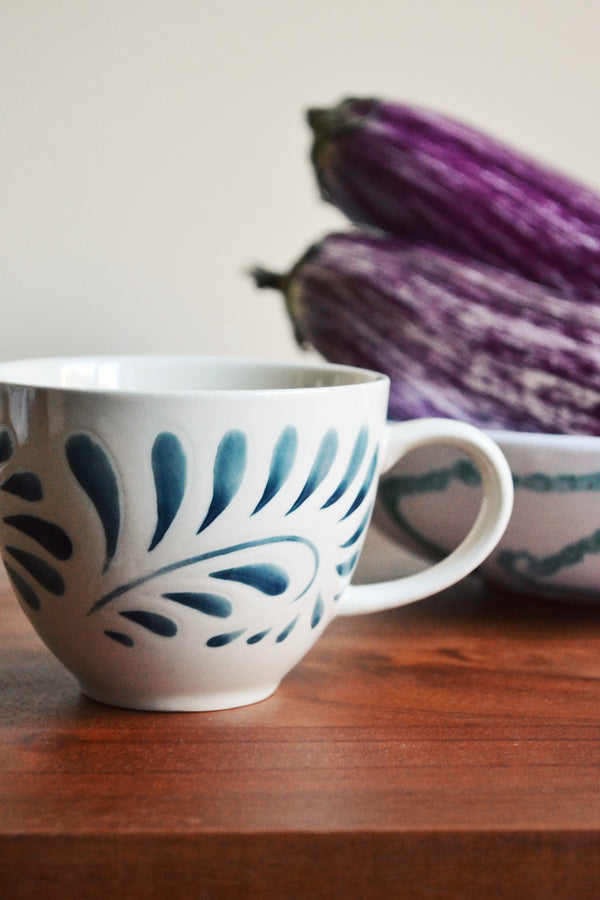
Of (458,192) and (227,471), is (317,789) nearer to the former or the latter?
(227,471)

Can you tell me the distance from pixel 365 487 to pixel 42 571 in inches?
3.0

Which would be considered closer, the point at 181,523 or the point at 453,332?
the point at 181,523

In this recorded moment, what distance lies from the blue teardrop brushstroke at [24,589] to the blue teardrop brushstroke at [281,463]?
2.2 inches

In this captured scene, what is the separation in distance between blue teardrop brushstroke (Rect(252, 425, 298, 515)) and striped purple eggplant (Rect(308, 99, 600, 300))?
180 millimetres

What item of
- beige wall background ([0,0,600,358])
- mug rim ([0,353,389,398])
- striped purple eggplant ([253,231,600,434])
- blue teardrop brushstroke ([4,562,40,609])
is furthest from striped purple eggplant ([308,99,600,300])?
beige wall background ([0,0,600,358])

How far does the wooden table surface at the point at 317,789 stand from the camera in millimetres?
179

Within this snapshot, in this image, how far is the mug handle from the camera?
25 centimetres

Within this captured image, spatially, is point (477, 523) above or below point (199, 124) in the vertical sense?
below

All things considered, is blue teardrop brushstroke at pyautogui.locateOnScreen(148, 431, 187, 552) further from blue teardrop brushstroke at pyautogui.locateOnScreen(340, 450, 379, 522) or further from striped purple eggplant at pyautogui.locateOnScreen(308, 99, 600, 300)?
striped purple eggplant at pyautogui.locateOnScreen(308, 99, 600, 300)

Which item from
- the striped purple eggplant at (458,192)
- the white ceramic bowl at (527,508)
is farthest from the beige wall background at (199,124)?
the white ceramic bowl at (527,508)

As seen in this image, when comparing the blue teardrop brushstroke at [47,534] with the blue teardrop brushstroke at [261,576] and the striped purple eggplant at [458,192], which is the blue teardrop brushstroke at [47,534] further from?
the striped purple eggplant at [458,192]

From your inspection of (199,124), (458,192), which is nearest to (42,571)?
(458,192)

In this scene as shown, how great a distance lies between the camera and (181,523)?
0.68 feet

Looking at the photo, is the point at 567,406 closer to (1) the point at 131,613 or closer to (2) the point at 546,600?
(2) the point at 546,600
